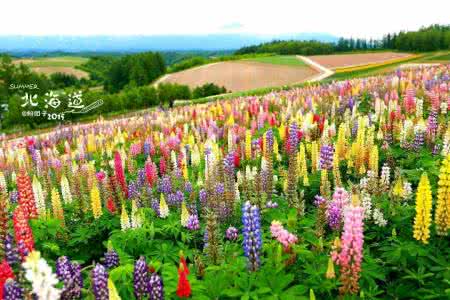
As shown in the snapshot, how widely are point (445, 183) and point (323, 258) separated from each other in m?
1.52

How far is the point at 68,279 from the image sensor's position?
12.6 ft

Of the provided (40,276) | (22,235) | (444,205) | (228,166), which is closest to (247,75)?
(228,166)

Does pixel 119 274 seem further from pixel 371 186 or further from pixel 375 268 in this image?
pixel 371 186

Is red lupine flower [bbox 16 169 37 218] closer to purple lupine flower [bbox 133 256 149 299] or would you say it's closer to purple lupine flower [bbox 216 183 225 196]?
purple lupine flower [bbox 216 183 225 196]

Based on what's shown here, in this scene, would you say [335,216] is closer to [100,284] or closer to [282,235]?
[282,235]

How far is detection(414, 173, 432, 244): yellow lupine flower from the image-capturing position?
14.9ft

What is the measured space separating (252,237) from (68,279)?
168 centimetres

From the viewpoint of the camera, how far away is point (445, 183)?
458 centimetres

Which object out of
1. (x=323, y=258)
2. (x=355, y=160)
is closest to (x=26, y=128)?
(x=355, y=160)

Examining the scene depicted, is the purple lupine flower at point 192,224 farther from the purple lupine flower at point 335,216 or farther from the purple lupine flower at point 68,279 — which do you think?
the purple lupine flower at point 68,279

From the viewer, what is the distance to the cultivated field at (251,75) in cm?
5822

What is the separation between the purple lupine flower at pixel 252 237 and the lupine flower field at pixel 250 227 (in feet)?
0.04

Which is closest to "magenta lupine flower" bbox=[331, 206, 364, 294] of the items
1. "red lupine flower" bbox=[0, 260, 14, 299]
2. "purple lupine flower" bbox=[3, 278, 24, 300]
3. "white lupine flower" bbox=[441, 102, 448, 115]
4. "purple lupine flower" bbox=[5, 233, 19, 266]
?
"purple lupine flower" bbox=[3, 278, 24, 300]

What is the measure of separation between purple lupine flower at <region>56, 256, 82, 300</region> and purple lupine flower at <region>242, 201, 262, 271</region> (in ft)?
5.16
